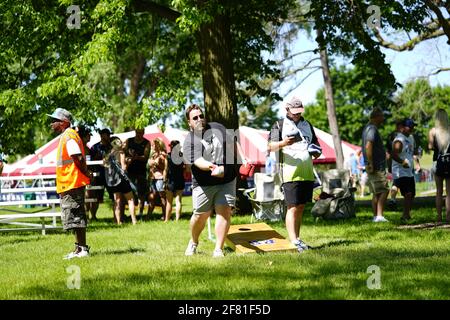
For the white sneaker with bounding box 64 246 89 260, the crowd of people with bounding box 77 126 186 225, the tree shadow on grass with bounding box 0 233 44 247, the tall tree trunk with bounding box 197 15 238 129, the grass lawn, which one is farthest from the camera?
the tall tree trunk with bounding box 197 15 238 129

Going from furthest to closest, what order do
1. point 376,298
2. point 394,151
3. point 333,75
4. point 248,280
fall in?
point 333,75
point 394,151
point 248,280
point 376,298

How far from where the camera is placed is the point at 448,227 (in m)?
10.8

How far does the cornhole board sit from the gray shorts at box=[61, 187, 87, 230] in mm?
1938

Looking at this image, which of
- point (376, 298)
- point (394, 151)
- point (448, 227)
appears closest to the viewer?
point (376, 298)

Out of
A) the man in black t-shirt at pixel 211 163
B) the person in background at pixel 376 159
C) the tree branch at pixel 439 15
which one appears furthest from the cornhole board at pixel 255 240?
the tree branch at pixel 439 15

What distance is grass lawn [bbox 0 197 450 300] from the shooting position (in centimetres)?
588

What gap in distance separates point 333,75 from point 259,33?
60.9 m

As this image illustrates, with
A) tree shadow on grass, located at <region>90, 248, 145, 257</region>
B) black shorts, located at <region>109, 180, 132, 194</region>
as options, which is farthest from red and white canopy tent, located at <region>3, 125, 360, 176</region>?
tree shadow on grass, located at <region>90, 248, 145, 257</region>

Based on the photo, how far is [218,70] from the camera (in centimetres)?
1509

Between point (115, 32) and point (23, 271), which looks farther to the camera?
point (115, 32)

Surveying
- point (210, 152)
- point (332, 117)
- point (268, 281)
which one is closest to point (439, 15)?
point (210, 152)

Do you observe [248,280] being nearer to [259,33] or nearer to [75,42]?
[75,42]

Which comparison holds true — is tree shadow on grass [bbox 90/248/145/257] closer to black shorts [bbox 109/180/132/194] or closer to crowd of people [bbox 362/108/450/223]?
black shorts [bbox 109/180/132/194]
